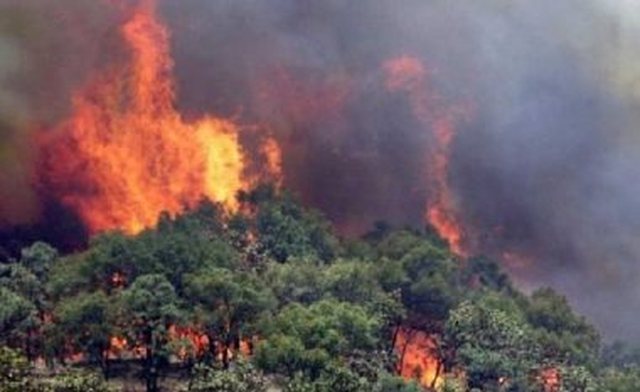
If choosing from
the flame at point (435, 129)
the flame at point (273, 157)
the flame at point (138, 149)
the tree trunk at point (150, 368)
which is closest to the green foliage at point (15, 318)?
the tree trunk at point (150, 368)

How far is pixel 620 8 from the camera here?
101188 mm

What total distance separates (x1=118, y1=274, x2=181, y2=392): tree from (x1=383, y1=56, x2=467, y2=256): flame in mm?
38125

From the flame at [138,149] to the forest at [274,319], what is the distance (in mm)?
8434

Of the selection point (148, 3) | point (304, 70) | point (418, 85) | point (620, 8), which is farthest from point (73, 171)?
point (620, 8)

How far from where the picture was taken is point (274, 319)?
6159 centimetres

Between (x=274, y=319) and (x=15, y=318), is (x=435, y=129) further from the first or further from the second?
(x=15, y=318)

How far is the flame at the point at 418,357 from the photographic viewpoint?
2798 inches

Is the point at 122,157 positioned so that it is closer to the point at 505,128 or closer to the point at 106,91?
the point at 106,91

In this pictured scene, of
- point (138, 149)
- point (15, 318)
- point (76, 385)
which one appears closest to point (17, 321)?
point (15, 318)

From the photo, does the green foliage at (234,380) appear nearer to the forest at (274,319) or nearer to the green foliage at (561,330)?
the forest at (274,319)

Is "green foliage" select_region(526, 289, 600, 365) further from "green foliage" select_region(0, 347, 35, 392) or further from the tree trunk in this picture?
"green foliage" select_region(0, 347, 35, 392)

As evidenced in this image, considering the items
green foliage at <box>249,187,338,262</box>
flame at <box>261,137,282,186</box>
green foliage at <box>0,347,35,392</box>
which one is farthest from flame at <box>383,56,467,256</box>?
green foliage at <box>0,347,35,392</box>

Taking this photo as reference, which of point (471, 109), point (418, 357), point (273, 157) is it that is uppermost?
point (471, 109)

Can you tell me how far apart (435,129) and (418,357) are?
29.7 meters
